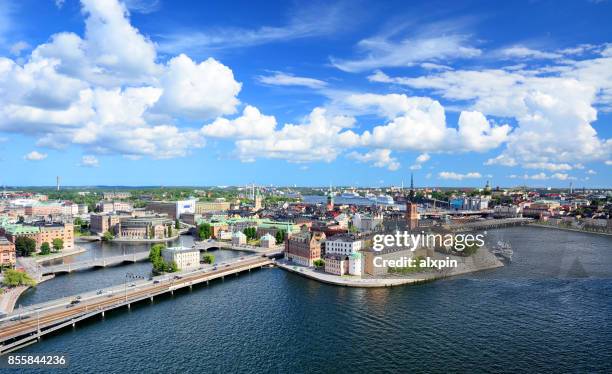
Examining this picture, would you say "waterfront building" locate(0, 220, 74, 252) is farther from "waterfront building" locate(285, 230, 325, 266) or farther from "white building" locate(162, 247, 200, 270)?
"waterfront building" locate(285, 230, 325, 266)

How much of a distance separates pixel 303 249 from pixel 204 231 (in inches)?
1324

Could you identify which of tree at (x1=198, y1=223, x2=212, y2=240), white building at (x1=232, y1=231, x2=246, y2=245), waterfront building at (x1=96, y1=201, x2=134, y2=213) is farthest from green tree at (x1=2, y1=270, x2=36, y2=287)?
waterfront building at (x1=96, y1=201, x2=134, y2=213)

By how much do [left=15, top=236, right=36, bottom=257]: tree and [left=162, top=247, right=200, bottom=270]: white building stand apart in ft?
74.7

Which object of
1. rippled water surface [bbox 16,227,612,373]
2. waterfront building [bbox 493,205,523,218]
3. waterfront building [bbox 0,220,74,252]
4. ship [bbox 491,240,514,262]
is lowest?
rippled water surface [bbox 16,227,612,373]

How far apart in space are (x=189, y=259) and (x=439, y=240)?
3186cm

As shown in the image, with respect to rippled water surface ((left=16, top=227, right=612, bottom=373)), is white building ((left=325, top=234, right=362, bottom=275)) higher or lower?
higher

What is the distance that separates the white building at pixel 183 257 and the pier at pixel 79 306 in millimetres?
3927

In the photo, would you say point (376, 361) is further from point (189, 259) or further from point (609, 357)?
point (189, 259)

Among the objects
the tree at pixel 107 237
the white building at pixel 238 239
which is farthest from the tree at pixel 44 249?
the white building at pixel 238 239

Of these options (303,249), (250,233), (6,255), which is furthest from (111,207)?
(303,249)

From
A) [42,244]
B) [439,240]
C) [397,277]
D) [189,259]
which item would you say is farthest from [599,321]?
[42,244]

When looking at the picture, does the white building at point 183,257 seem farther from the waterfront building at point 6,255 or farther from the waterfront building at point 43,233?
the waterfront building at point 43,233

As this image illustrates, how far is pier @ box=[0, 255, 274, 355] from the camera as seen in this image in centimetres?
3111

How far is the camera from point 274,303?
134ft
